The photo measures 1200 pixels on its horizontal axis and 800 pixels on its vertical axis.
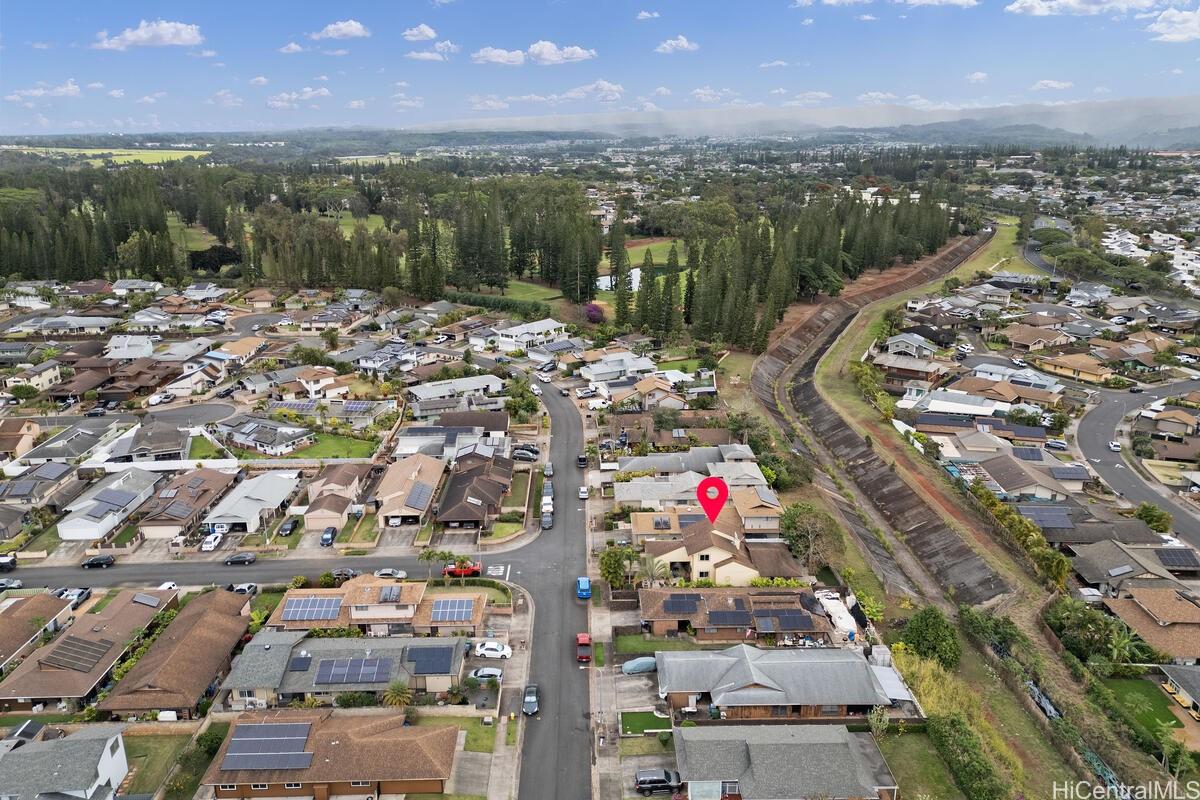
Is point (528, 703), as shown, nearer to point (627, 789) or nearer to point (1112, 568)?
point (627, 789)

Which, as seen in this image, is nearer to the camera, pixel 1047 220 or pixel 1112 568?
pixel 1112 568

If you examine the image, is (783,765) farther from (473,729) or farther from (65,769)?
(65,769)

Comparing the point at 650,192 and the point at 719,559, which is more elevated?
the point at 650,192

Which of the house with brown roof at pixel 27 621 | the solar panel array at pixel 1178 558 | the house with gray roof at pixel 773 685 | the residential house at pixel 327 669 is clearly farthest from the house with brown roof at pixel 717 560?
the house with brown roof at pixel 27 621

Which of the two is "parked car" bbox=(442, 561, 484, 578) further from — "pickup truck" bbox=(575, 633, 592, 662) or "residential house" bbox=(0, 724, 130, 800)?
"residential house" bbox=(0, 724, 130, 800)

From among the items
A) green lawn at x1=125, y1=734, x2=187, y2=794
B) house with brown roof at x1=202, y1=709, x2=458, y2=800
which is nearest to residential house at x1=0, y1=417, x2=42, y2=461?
green lawn at x1=125, y1=734, x2=187, y2=794

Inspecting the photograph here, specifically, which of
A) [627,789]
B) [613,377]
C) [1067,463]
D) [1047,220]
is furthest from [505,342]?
[1047,220]
